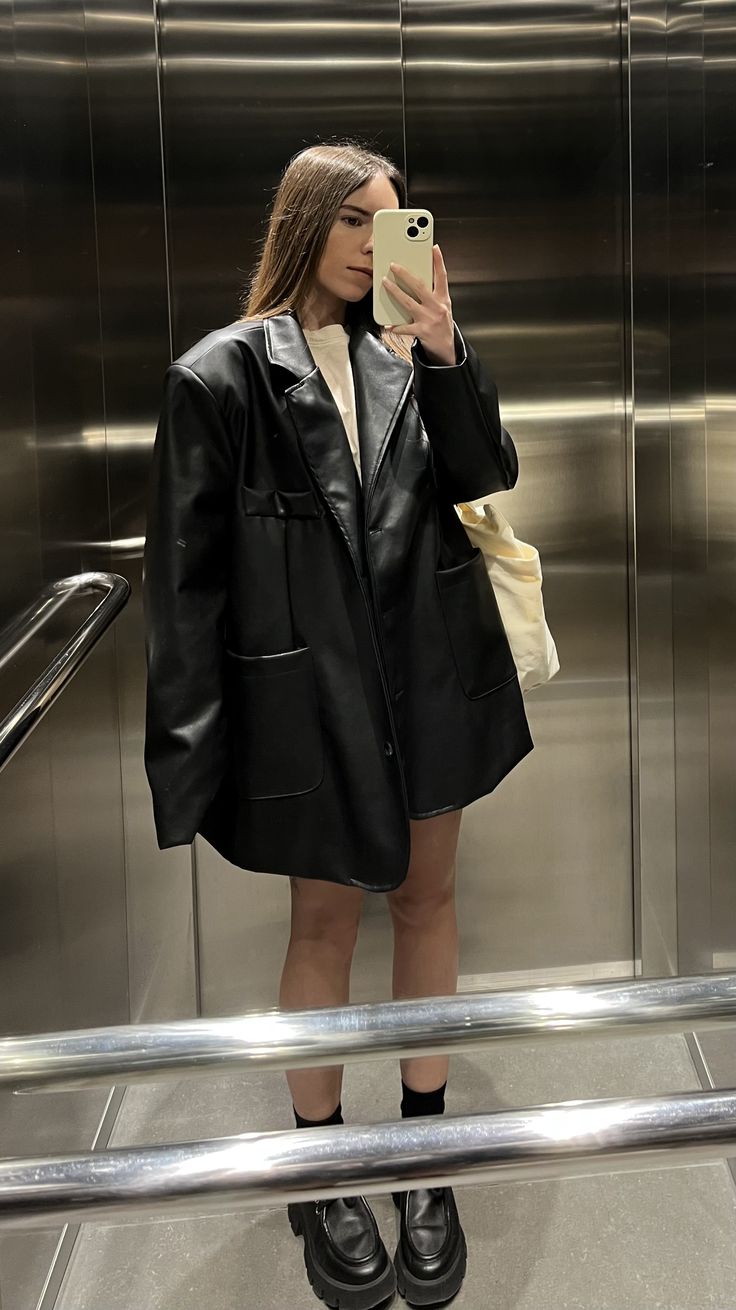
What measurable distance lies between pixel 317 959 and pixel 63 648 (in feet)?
2.12

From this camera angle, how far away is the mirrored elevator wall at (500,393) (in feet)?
6.48

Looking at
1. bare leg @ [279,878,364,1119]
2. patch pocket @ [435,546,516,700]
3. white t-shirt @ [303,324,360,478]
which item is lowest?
bare leg @ [279,878,364,1119]

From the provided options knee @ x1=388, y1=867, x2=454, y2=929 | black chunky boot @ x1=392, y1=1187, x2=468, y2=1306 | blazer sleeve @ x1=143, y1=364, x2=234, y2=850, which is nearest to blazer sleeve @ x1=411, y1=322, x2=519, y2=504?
blazer sleeve @ x1=143, y1=364, x2=234, y2=850

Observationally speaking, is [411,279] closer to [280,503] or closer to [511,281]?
[280,503]

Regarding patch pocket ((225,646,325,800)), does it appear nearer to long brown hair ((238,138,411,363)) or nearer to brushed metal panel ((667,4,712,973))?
long brown hair ((238,138,411,363))

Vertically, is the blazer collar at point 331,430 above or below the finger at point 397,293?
below

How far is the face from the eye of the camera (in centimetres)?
163

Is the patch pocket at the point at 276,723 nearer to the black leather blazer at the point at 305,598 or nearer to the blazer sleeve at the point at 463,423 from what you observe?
the black leather blazer at the point at 305,598

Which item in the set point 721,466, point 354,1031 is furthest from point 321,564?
point 354,1031

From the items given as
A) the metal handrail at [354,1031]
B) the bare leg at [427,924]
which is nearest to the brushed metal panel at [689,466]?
the bare leg at [427,924]

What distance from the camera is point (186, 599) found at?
1.61m

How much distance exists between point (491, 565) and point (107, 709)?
2.74ft

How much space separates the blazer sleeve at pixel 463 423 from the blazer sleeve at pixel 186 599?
0.28m

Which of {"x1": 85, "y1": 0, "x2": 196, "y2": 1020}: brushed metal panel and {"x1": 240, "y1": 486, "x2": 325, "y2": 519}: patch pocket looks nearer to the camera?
{"x1": 240, "y1": 486, "x2": 325, "y2": 519}: patch pocket
